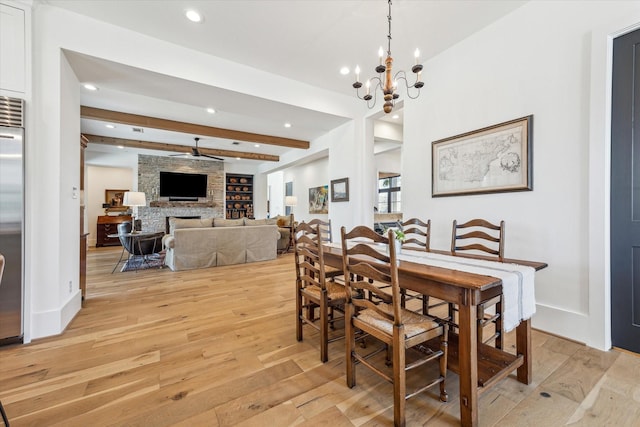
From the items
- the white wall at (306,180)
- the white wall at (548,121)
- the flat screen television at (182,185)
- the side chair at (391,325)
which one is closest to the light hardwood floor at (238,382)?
the side chair at (391,325)

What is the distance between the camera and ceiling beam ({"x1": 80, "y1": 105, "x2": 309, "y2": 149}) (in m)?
4.66

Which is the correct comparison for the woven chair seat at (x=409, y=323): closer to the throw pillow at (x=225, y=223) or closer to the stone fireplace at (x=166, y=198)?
the throw pillow at (x=225, y=223)

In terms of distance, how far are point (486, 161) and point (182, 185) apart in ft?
29.0

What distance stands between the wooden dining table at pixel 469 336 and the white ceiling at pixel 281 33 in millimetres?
2504

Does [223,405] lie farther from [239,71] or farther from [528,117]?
[239,71]

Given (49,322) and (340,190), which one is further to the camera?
(340,190)

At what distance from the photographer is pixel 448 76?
3180 millimetres

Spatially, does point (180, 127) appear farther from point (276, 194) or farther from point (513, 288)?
point (276, 194)

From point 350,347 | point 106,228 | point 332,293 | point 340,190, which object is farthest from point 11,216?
point 106,228

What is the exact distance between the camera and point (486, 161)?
277 centimetres

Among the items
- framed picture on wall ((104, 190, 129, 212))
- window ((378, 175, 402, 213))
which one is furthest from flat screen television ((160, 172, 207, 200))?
window ((378, 175, 402, 213))

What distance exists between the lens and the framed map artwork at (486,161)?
248cm

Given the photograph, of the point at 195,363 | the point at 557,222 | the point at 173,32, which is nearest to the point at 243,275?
the point at 195,363

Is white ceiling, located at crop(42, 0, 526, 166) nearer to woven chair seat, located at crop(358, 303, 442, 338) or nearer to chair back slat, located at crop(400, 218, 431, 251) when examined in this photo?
chair back slat, located at crop(400, 218, 431, 251)
